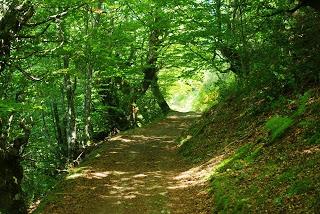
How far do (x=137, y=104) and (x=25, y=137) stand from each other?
15938mm

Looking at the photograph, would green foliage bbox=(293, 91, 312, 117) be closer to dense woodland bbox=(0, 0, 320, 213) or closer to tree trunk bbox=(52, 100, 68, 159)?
dense woodland bbox=(0, 0, 320, 213)

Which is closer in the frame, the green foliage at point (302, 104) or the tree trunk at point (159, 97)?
the green foliage at point (302, 104)

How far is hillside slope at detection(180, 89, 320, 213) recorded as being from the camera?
7.82m

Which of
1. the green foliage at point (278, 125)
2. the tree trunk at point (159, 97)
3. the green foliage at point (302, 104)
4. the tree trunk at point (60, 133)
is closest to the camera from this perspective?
the green foliage at point (278, 125)

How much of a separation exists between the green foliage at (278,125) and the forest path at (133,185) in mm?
2563

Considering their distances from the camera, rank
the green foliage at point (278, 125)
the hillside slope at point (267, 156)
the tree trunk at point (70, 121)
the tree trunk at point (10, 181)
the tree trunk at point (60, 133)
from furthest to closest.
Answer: the tree trunk at point (60, 133)
the tree trunk at point (70, 121)
the tree trunk at point (10, 181)
the green foliage at point (278, 125)
the hillside slope at point (267, 156)

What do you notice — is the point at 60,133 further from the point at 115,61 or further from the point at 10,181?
the point at 10,181

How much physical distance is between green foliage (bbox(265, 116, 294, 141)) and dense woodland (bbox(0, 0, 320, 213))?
0.05 meters

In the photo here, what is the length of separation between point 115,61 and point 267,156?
1088 centimetres

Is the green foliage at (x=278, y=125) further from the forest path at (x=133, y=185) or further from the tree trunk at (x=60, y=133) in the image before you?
the tree trunk at (x=60, y=133)

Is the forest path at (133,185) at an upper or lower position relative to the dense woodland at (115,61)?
lower

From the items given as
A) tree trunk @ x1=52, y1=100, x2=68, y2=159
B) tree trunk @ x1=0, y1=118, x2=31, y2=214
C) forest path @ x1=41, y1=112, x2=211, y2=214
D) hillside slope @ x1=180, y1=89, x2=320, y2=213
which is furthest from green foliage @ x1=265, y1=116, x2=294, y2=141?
tree trunk @ x1=52, y1=100, x2=68, y2=159

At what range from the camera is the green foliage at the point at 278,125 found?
35.7ft

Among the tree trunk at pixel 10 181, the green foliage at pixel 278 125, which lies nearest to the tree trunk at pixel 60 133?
the tree trunk at pixel 10 181
